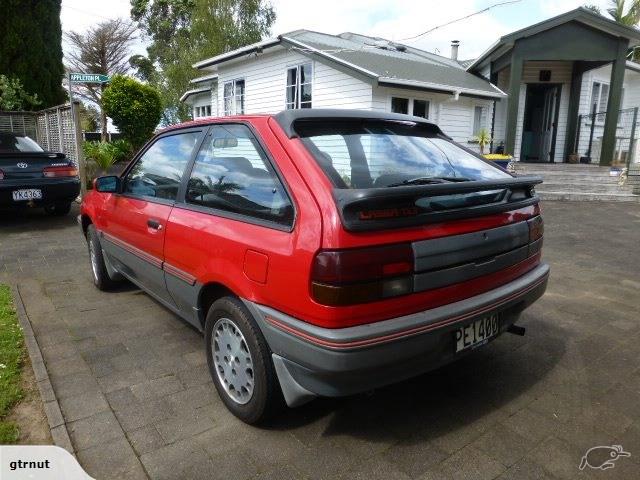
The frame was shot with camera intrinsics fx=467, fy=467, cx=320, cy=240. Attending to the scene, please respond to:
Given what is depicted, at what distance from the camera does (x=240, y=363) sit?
2.47m

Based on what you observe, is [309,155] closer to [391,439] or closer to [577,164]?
[391,439]

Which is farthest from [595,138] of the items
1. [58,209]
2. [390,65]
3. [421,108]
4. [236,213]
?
[236,213]

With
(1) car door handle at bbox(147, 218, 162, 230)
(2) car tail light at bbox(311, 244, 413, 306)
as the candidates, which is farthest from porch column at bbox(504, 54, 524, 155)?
(2) car tail light at bbox(311, 244, 413, 306)

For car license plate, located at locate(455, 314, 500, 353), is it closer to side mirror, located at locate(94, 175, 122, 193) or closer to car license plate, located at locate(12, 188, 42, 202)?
side mirror, located at locate(94, 175, 122, 193)

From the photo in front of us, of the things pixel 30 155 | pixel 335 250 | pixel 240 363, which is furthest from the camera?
pixel 30 155

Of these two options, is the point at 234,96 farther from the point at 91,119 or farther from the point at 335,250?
the point at 91,119

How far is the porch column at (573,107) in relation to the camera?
14.3m

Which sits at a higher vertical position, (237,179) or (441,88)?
(441,88)

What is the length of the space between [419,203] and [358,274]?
0.46m

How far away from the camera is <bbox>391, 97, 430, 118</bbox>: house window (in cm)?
1321

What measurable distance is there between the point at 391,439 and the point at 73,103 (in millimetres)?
9205

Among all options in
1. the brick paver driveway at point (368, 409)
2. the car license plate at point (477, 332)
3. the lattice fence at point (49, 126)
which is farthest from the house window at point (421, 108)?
the car license plate at point (477, 332)

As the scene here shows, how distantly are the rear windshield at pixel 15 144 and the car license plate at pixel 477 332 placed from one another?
793 centimetres

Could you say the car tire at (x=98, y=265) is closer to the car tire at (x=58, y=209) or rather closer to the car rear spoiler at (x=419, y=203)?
the car rear spoiler at (x=419, y=203)
